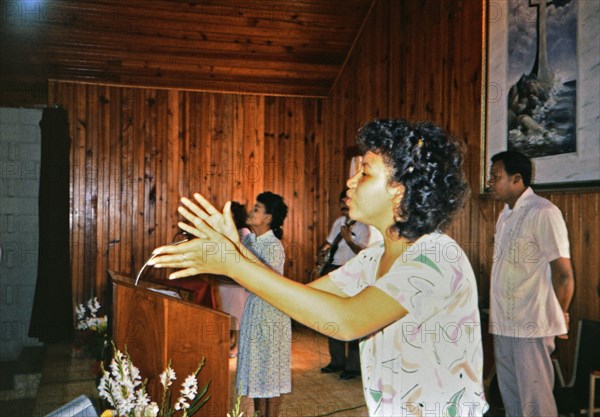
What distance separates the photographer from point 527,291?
3.24 metres

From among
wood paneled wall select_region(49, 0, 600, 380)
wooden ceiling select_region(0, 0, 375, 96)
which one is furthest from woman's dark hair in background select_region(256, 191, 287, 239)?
wooden ceiling select_region(0, 0, 375, 96)

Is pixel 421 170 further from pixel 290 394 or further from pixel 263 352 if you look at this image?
pixel 290 394

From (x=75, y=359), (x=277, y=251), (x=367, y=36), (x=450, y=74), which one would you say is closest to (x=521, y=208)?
(x=277, y=251)

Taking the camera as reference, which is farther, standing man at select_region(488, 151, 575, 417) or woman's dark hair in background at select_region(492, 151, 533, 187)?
woman's dark hair in background at select_region(492, 151, 533, 187)

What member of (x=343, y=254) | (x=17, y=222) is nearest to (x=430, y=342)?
(x=343, y=254)

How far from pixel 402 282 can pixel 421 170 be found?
31cm

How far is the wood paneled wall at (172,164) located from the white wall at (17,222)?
0.83 meters

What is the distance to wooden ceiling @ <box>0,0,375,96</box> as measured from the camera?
19.6 feet

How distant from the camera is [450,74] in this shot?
5.00m

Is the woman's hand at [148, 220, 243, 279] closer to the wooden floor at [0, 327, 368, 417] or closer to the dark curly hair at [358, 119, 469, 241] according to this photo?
the dark curly hair at [358, 119, 469, 241]

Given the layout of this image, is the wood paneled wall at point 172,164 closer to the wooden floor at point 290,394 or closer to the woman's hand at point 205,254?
the wooden floor at point 290,394

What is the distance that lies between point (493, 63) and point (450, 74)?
24.9 inches


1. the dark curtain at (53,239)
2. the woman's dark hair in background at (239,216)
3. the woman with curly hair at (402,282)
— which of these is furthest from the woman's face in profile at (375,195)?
the dark curtain at (53,239)

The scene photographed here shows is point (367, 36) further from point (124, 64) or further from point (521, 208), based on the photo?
point (521, 208)
